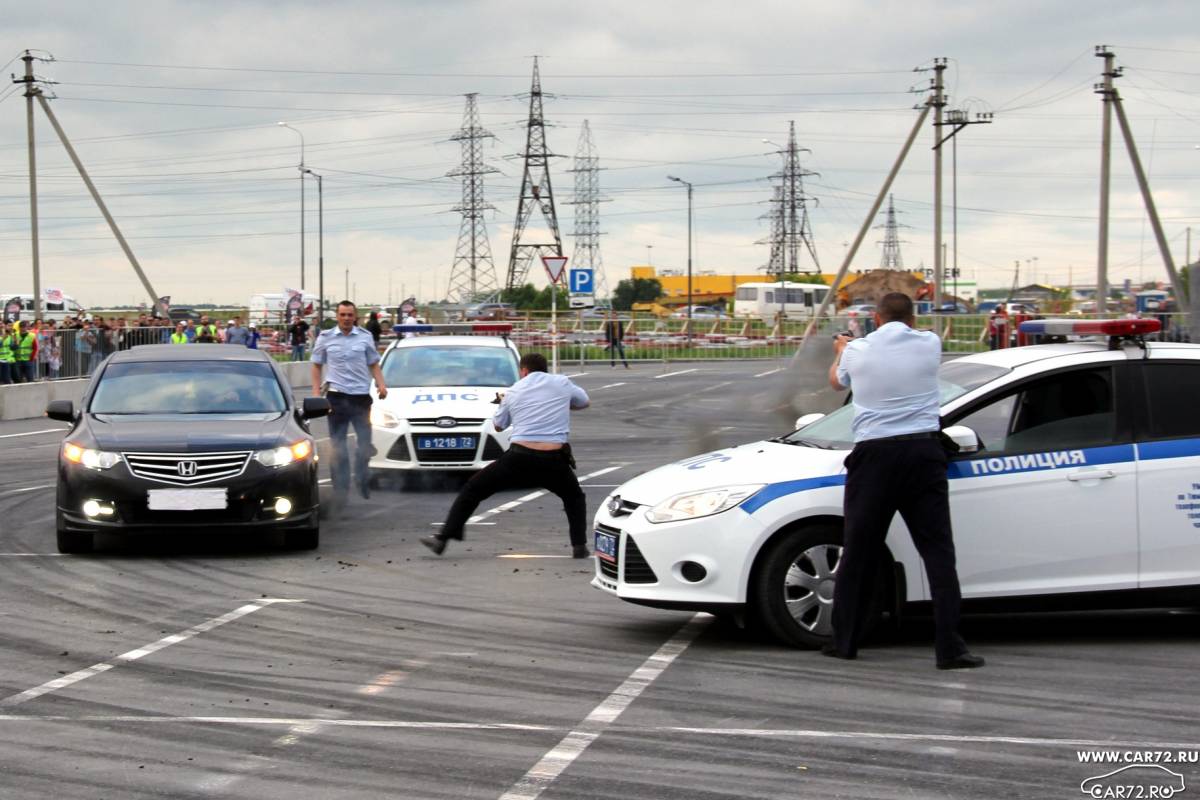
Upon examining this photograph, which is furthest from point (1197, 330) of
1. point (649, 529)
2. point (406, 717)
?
point (406, 717)

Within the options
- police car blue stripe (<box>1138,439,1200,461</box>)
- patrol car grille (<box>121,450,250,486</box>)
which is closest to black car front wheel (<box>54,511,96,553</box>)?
patrol car grille (<box>121,450,250,486</box>)

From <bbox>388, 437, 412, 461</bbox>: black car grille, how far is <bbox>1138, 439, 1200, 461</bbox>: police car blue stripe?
9.52 m

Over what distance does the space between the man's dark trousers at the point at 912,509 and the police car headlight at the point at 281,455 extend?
17.4 feet

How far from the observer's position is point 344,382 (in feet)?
48.1

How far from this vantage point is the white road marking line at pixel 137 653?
22.6 feet

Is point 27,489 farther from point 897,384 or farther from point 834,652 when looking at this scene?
point 897,384

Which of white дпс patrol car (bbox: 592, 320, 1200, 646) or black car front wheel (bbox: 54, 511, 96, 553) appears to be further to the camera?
black car front wheel (bbox: 54, 511, 96, 553)

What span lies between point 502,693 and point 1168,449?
3.51 m

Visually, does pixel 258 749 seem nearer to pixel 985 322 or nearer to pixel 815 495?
pixel 815 495

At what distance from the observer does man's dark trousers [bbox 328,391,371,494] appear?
14.7 meters

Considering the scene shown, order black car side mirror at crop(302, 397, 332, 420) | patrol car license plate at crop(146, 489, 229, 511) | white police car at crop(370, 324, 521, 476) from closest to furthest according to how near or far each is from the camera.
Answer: patrol car license plate at crop(146, 489, 229, 511) < black car side mirror at crop(302, 397, 332, 420) < white police car at crop(370, 324, 521, 476)

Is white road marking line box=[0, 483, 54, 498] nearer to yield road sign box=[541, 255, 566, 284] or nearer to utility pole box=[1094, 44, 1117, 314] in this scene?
yield road sign box=[541, 255, 566, 284]

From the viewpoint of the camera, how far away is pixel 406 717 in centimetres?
641

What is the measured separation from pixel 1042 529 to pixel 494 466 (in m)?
4.33
